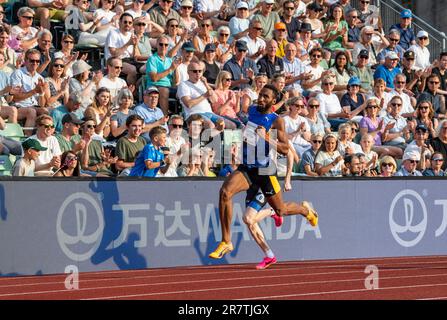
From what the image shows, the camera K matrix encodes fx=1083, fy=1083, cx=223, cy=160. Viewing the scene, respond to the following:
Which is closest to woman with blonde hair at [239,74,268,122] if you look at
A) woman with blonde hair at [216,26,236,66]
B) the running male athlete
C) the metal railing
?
woman with blonde hair at [216,26,236,66]

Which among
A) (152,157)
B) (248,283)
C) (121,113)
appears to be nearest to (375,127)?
(121,113)

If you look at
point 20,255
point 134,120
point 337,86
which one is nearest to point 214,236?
point 134,120

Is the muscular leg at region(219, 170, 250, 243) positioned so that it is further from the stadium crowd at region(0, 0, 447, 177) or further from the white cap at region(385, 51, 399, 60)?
the white cap at region(385, 51, 399, 60)

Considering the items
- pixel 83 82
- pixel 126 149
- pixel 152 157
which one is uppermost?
pixel 83 82

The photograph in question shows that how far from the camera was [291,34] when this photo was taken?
20656 mm

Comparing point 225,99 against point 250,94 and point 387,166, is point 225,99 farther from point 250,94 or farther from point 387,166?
point 387,166

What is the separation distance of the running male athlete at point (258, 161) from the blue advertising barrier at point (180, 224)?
1687mm

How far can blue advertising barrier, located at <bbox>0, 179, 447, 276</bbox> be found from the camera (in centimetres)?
1359

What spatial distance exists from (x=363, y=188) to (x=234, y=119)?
91.5 inches

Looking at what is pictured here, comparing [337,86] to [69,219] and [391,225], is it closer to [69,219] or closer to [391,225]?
[391,225]

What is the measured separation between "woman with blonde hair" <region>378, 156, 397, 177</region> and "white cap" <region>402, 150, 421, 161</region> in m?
0.37

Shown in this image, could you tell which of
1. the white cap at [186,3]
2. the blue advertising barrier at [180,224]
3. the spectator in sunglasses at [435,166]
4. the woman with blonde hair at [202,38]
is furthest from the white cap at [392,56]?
the white cap at [186,3]

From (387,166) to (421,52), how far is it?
5409mm

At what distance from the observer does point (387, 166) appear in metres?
17.8
